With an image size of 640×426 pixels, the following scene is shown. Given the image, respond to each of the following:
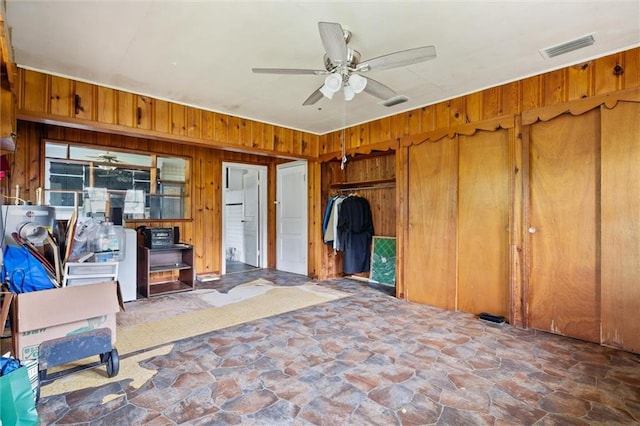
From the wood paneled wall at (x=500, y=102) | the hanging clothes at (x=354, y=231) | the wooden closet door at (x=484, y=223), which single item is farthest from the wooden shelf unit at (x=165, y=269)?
the wooden closet door at (x=484, y=223)

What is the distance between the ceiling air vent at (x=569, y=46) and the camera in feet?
8.36

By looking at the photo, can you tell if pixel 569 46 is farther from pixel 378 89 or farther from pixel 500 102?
pixel 378 89

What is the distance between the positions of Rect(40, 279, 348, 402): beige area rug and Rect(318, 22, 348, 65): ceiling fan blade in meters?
2.54

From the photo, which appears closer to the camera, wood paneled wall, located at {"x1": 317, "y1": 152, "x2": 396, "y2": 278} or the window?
the window

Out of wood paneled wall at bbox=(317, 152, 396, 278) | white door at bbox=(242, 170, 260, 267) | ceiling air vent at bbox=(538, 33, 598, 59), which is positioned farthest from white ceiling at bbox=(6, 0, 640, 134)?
white door at bbox=(242, 170, 260, 267)

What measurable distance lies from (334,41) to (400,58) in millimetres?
512

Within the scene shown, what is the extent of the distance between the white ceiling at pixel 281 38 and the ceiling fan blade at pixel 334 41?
0.92 feet

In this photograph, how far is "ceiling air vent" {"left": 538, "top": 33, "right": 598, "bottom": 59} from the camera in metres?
2.55

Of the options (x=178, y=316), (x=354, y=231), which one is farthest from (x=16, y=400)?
(x=354, y=231)

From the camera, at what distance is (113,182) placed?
477cm

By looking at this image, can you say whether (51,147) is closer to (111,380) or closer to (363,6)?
(111,380)

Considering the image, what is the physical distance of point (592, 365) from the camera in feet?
8.10

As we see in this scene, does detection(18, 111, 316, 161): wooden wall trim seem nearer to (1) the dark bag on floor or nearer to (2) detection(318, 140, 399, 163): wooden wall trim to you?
(2) detection(318, 140, 399, 163): wooden wall trim

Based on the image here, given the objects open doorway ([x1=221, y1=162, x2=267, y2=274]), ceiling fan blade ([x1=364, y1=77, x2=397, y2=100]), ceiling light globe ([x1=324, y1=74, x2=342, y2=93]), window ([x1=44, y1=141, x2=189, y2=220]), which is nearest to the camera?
ceiling light globe ([x1=324, y1=74, x2=342, y2=93])
